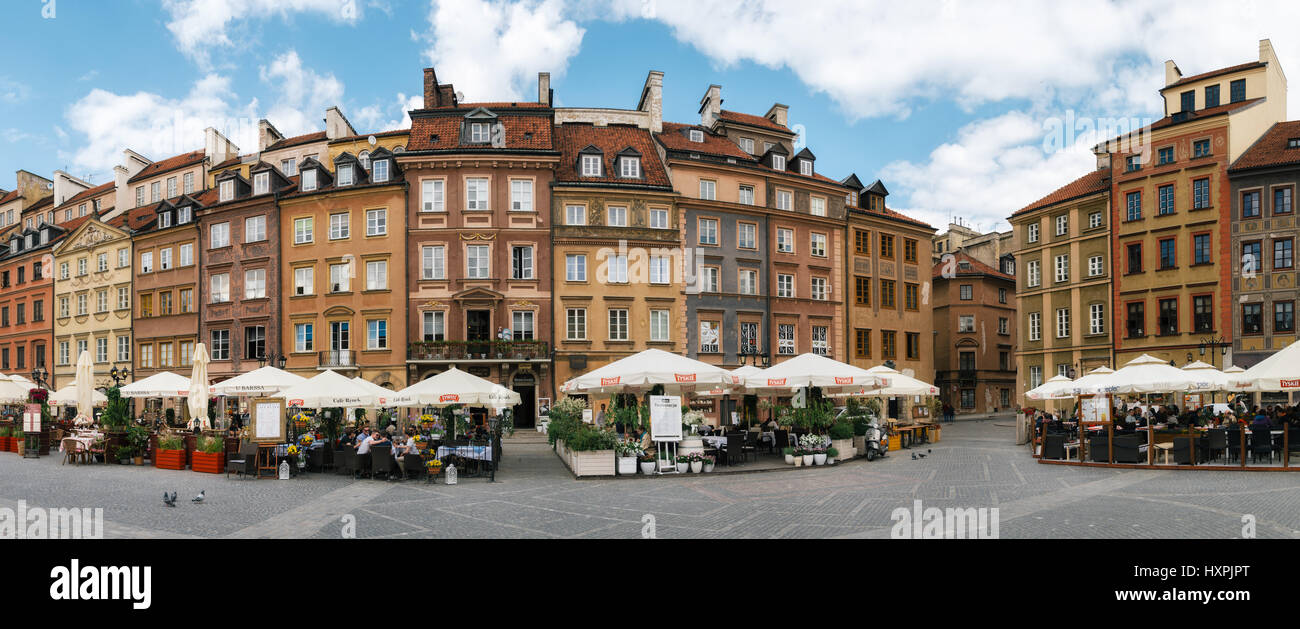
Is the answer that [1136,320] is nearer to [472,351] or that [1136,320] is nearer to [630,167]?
[630,167]

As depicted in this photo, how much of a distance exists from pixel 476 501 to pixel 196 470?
10.5m

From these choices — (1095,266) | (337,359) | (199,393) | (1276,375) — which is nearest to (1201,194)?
(1095,266)

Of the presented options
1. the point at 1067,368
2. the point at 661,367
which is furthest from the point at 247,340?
the point at 1067,368

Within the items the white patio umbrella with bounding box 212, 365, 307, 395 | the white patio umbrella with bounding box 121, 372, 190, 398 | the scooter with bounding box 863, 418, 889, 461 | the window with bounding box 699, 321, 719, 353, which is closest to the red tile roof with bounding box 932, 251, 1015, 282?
the window with bounding box 699, 321, 719, 353

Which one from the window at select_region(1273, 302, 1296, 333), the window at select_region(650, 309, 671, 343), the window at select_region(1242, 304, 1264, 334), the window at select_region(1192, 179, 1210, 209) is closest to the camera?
the window at select_region(1273, 302, 1296, 333)

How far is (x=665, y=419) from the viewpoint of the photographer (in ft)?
65.8

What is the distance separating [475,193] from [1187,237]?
3373 cm

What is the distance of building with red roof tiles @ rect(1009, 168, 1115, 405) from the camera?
42750 millimetres

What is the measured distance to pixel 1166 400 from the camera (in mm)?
39719

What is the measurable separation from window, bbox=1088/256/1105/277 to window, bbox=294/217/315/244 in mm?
40052

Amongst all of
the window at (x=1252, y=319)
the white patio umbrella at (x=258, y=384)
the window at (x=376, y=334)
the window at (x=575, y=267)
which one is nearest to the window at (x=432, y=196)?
the window at (x=376, y=334)

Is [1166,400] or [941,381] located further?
[941,381]

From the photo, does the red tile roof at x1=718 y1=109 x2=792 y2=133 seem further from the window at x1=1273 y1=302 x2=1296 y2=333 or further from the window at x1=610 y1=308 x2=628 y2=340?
the window at x1=1273 y1=302 x2=1296 y2=333
